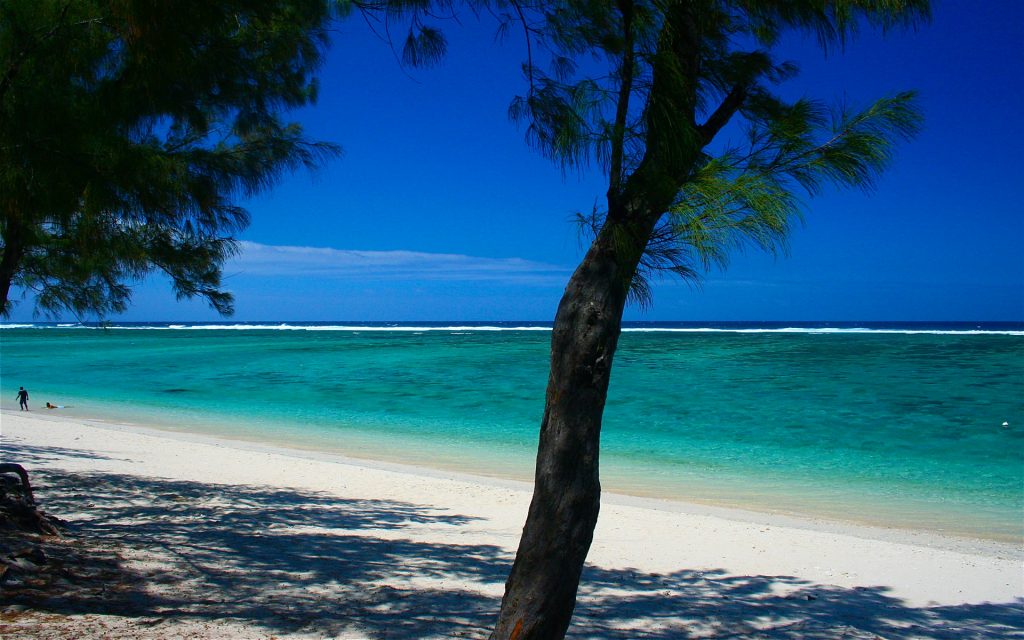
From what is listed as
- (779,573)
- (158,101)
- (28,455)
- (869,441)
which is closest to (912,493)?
(869,441)

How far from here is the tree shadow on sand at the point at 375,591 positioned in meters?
4.03

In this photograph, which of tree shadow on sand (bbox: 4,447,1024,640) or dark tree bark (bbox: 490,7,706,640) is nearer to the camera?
dark tree bark (bbox: 490,7,706,640)

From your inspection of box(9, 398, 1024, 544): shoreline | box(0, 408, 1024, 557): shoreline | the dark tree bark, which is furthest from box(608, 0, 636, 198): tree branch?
box(9, 398, 1024, 544): shoreline

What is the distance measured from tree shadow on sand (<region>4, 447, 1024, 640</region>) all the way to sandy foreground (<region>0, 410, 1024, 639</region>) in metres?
0.02

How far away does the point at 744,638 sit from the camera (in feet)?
13.9

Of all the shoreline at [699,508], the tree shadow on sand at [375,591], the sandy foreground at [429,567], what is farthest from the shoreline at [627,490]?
the tree shadow on sand at [375,591]

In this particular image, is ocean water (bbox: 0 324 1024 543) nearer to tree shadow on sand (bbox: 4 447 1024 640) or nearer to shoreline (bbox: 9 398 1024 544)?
shoreline (bbox: 9 398 1024 544)

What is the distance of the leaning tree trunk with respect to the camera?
2791 mm

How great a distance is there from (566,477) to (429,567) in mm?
2922

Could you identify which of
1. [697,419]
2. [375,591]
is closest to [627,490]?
[375,591]

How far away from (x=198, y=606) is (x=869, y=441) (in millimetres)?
12907

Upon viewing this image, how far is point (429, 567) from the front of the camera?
5.38 metres

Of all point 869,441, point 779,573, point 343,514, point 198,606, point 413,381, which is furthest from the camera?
point 413,381

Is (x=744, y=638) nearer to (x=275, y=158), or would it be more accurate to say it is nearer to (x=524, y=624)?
(x=524, y=624)
